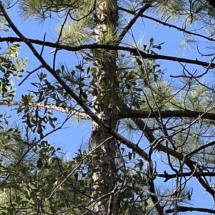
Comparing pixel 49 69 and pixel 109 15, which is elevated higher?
pixel 109 15

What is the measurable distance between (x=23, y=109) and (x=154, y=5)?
4.57 ft

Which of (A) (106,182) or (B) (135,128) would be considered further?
(B) (135,128)

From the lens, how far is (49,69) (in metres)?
1.47

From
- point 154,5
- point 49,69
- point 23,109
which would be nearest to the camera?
point 49,69

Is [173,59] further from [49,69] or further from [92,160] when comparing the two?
[49,69]

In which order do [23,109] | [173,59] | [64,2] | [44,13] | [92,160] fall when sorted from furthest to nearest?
[44,13] < [64,2] < [173,59] < [92,160] < [23,109]

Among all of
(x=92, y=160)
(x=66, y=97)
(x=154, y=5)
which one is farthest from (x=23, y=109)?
(x=154, y=5)

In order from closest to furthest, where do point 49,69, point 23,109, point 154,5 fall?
point 49,69 → point 23,109 → point 154,5

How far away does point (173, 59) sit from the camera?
187 centimetres

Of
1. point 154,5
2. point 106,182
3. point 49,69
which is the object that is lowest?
point 106,182

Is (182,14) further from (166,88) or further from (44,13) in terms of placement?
(44,13)

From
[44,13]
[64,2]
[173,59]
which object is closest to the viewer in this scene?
[173,59]

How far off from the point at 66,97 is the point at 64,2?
886 millimetres

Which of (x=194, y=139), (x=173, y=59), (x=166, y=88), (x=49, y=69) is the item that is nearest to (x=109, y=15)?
(x=166, y=88)
